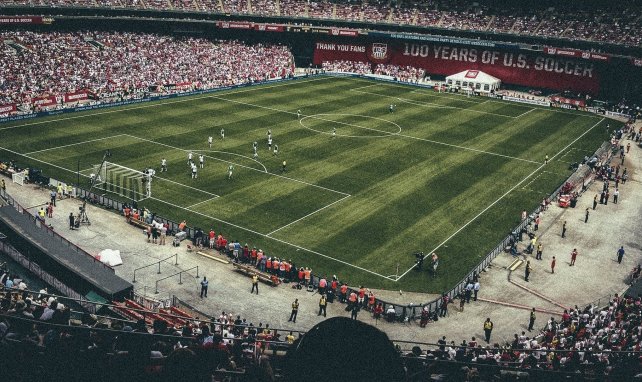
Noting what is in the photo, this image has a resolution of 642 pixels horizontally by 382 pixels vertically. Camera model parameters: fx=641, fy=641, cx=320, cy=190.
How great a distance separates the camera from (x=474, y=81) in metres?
94.1

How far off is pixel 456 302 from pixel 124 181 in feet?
84.5

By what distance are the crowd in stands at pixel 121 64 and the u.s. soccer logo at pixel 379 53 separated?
13.8 metres

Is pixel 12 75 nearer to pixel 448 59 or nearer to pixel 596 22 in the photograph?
pixel 448 59

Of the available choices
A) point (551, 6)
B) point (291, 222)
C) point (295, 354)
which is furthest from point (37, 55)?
point (295, 354)

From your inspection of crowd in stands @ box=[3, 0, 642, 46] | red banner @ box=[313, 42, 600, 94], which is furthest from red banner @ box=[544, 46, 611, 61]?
crowd in stands @ box=[3, 0, 642, 46]

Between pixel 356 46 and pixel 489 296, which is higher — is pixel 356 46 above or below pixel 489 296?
above

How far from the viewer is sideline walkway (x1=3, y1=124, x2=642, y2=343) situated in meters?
31.3

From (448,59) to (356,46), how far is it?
625 inches

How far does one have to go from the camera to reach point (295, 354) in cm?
565

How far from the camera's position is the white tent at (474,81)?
93938 millimetres

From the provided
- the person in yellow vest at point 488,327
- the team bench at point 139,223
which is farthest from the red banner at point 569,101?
the team bench at point 139,223

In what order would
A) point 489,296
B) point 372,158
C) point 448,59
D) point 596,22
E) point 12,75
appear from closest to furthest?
1. point 489,296
2. point 372,158
3. point 12,75
4. point 596,22
5. point 448,59

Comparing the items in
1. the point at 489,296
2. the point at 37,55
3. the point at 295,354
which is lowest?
the point at 489,296

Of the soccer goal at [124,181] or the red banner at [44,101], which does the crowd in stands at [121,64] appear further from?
the soccer goal at [124,181]
